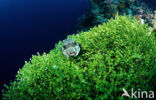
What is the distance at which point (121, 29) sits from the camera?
4480 millimetres

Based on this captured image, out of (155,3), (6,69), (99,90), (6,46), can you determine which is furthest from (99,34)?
(6,46)

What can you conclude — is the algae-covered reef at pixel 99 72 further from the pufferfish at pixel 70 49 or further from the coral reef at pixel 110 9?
the coral reef at pixel 110 9

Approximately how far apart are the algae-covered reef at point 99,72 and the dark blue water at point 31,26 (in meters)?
19.0

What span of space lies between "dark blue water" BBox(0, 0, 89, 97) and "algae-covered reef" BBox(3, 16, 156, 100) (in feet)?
62.3

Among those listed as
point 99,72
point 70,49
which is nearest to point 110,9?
point 70,49

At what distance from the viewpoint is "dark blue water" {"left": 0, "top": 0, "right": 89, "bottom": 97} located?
25.2 m

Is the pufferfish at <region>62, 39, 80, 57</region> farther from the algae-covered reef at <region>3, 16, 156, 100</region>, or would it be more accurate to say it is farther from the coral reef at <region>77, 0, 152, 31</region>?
the coral reef at <region>77, 0, 152, 31</region>

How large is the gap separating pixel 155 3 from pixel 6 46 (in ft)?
89.7

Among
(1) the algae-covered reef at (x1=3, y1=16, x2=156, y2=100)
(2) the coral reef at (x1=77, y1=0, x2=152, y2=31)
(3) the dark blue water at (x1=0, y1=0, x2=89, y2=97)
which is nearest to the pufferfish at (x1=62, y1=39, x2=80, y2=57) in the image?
(1) the algae-covered reef at (x1=3, y1=16, x2=156, y2=100)

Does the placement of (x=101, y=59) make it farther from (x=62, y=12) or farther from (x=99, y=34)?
(x=62, y=12)

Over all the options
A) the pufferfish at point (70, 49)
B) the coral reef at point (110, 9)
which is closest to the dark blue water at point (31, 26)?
the coral reef at point (110, 9)

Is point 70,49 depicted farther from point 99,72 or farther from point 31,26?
point 31,26

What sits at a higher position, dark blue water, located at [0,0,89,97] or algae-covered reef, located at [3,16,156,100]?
dark blue water, located at [0,0,89,97]

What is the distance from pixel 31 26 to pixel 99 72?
1280 inches
